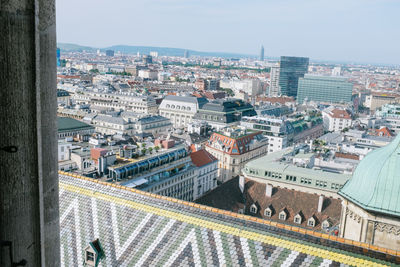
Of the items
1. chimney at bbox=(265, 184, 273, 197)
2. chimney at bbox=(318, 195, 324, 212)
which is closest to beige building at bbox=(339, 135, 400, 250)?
chimney at bbox=(318, 195, 324, 212)

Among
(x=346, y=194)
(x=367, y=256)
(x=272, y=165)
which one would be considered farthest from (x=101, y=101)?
(x=367, y=256)

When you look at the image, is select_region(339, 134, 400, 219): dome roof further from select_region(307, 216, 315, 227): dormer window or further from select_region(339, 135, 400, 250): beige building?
select_region(307, 216, 315, 227): dormer window

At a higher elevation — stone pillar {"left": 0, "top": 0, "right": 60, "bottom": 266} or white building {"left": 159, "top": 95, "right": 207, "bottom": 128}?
stone pillar {"left": 0, "top": 0, "right": 60, "bottom": 266}

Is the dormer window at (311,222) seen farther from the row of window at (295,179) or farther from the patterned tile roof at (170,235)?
the patterned tile roof at (170,235)

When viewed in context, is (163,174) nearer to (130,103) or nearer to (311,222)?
(311,222)

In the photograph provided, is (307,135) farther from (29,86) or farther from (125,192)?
(29,86)

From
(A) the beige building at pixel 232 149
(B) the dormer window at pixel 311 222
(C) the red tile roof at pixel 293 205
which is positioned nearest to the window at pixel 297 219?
(C) the red tile roof at pixel 293 205

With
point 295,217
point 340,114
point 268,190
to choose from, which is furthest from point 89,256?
point 340,114
